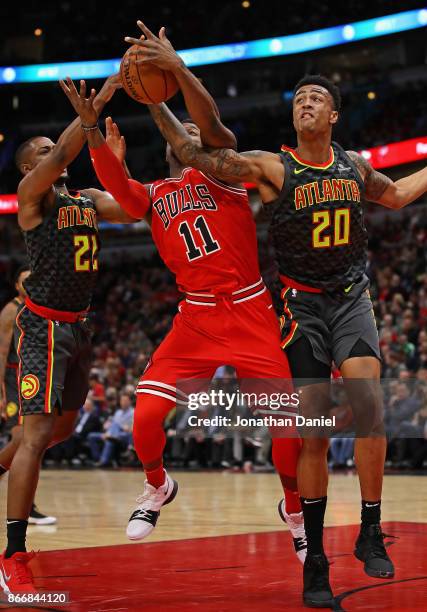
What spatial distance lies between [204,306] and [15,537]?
4.90ft

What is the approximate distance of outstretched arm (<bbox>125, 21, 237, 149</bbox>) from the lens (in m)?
4.60

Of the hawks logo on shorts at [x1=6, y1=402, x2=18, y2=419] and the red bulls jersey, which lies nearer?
the red bulls jersey

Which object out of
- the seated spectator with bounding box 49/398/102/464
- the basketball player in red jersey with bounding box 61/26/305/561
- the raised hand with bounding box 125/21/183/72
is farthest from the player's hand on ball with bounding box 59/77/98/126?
the seated spectator with bounding box 49/398/102/464

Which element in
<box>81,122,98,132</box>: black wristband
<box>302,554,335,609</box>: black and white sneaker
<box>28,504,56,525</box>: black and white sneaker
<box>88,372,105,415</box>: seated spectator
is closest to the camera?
<box>302,554,335,609</box>: black and white sneaker

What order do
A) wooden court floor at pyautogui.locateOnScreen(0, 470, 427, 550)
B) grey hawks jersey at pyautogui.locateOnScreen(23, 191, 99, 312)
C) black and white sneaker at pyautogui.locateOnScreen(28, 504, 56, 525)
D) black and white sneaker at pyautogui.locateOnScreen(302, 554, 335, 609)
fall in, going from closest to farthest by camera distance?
black and white sneaker at pyautogui.locateOnScreen(302, 554, 335, 609), grey hawks jersey at pyautogui.locateOnScreen(23, 191, 99, 312), wooden court floor at pyautogui.locateOnScreen(0, 470, 427, 550), black and white sneaker at pyautogui.locateOnScreen(28, 504, 56, 525)

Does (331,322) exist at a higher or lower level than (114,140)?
lower

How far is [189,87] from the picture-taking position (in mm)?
4633

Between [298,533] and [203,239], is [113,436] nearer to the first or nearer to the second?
[298,533]

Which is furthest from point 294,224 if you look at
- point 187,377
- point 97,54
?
point 97,54

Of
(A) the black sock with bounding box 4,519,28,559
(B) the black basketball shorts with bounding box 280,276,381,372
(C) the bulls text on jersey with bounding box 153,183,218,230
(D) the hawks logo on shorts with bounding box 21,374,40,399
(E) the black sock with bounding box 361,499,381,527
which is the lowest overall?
(A) the black sock with bounding box 4,519,28,559

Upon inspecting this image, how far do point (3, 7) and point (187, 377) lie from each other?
28400mm

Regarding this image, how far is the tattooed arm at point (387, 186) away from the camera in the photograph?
4.92 m

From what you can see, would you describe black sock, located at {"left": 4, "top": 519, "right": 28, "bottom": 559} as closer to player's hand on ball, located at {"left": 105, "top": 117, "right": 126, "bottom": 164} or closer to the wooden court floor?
the wooden court floor

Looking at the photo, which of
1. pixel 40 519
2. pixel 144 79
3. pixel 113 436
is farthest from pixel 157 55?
pixel 113 436
